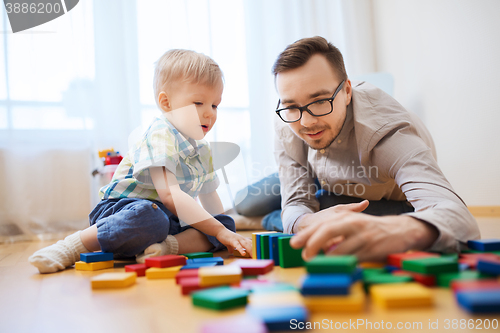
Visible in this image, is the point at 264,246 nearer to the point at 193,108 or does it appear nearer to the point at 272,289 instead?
the point at 272,289

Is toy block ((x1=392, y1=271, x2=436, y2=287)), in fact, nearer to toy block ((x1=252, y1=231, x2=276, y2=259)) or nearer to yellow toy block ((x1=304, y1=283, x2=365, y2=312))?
yellow toy block ((x1=304, y1=283, x2=365, y2=312))

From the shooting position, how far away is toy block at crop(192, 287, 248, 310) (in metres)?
0.48

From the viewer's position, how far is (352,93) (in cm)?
126

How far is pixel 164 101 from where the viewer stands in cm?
131

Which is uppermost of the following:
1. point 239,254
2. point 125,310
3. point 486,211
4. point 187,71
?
point 187,71

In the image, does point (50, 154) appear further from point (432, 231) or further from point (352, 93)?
point (432, 231)

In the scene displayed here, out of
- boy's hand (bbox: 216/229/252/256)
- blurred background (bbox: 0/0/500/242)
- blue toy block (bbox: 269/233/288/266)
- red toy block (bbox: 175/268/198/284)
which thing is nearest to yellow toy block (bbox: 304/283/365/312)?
red toy block (bbox: 175/268/198/284)

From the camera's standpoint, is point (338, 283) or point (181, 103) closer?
point (338, 283)

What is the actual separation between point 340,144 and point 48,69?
1.99 m

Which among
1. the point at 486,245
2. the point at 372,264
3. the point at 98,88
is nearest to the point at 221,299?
the point at 372,264

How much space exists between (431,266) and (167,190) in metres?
0.80

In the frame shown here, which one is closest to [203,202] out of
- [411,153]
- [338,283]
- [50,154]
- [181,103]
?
[181,103]

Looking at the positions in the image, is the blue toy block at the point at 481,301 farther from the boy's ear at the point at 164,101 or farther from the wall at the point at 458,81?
the wall at the point at 458,81

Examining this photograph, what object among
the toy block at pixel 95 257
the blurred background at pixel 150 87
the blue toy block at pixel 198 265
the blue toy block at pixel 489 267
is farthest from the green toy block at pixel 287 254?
the blurred background at pixel 150 87
